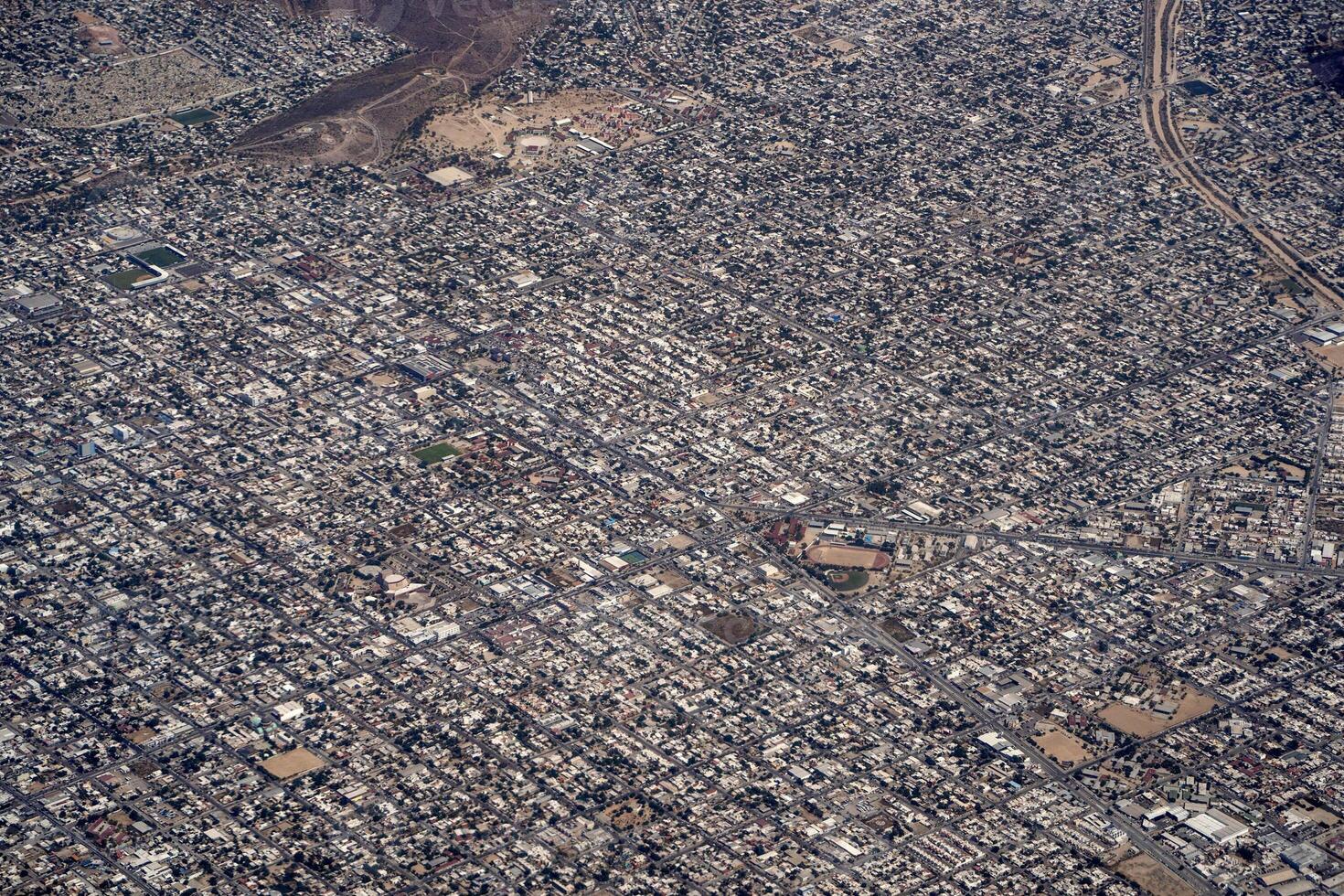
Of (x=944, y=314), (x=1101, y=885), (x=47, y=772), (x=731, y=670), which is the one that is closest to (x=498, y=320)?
(x=944, y=314)

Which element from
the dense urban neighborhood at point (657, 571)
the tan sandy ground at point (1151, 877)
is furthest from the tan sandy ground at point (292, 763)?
the tan sandy ground at point (1151, 877)

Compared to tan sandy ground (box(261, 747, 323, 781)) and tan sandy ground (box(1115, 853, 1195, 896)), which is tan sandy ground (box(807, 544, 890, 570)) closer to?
tan sandy ground (box(1115, 853, 1195, 896))

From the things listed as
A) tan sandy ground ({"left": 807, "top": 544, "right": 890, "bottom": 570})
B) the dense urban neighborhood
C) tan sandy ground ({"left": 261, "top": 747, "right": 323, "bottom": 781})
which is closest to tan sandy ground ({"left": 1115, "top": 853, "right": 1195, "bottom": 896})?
the dense urban neighborhood

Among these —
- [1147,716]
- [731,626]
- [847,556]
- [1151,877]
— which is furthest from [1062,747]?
[847,556]

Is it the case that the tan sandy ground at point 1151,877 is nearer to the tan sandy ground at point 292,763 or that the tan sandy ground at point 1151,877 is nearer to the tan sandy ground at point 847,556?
the tan sandy ground at point 847,556

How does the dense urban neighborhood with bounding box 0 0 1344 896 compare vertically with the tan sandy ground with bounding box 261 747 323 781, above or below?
above

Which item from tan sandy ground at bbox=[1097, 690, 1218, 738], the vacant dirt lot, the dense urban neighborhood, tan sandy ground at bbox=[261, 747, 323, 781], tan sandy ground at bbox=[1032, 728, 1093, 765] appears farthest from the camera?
the vacant dirt lot

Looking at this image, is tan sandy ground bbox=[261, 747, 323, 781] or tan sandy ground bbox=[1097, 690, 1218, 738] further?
tan sandy ground bbox=[1097, 690, 1218, 738]
